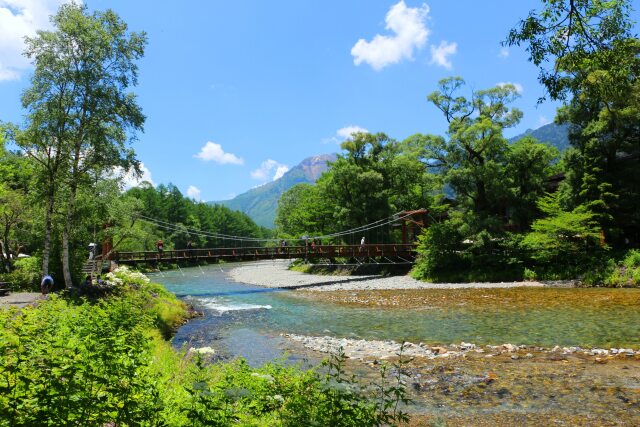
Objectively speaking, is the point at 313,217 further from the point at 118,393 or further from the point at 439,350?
the point at 118,393

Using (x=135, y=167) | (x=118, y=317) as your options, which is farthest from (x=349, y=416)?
(x=135, y=167)

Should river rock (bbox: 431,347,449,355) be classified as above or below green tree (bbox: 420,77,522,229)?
below

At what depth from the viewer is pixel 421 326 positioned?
1422cm

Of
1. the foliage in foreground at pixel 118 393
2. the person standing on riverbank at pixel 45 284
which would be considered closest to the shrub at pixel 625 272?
the foliage in foreground at pixel 118 393

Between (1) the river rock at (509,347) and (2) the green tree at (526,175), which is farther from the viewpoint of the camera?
(2) the green tree at (526,175)

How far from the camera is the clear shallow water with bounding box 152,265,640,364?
11.7 m

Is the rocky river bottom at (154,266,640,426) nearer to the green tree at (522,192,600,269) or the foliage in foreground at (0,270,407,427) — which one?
the foliage in foreground at (0,270,407,427)

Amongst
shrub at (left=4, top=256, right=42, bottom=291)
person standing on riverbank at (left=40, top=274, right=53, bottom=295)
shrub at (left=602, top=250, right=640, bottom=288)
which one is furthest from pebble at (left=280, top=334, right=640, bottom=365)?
shrub at (left=602, top=250, right=640, bottom=288)

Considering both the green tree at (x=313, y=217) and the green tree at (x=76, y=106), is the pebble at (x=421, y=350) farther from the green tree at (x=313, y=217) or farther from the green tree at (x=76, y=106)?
the green tree at (x=313, y=217)

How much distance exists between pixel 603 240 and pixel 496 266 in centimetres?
676

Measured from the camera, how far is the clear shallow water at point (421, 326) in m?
11.7

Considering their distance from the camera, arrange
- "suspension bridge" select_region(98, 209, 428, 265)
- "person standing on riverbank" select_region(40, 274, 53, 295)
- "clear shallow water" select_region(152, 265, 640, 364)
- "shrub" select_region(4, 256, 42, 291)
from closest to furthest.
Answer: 1. "clear shallow water" select_region(152, 265, 640, 364)
2. "person standing on riverbank" select_region(40, 274, 53, 295)
3. "shrub" select_region(4, 256, 42, 291)
4. "suspension bridge" select_region(98, 209, 428, 265)

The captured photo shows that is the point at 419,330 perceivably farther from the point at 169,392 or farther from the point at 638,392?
the point at 169,392

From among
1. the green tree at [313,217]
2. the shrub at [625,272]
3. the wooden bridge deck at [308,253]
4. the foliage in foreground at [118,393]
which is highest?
the green tree at [313,217]
